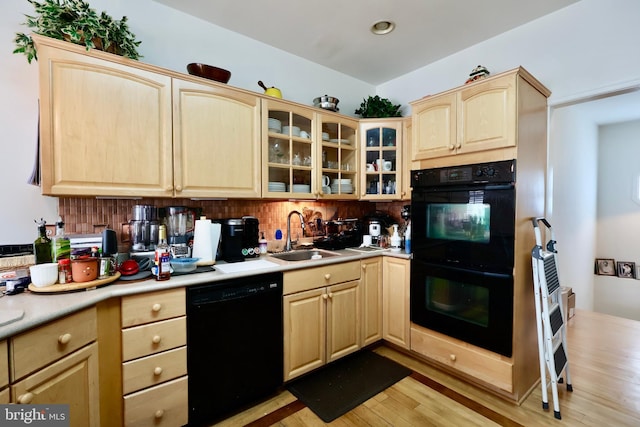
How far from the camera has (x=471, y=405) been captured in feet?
5.90

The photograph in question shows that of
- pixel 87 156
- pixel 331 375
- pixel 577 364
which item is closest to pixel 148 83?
pixel 87 156

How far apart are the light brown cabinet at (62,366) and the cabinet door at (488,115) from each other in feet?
7.92

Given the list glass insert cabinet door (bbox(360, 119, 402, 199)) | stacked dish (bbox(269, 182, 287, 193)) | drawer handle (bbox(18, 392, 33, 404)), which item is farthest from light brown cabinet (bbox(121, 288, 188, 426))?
glass insert cabinet door (bbox(360, 119, 402, 199))

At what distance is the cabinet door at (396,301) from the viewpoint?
2.32 m

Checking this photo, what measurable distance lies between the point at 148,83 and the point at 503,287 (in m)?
2.55

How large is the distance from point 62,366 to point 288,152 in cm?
184

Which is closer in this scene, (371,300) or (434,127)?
(434,127)

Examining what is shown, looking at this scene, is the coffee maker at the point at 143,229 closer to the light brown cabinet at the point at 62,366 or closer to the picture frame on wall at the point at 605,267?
the light brown cabinet at the point at 62,366

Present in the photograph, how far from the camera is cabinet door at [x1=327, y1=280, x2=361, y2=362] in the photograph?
2.12 meters

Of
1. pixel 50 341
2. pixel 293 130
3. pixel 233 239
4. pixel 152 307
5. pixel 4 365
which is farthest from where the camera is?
pixel 293 130

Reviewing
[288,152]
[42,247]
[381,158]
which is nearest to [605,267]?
[381,158]

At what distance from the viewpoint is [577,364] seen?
224 cm

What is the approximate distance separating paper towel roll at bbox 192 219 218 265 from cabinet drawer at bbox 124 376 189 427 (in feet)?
2.20

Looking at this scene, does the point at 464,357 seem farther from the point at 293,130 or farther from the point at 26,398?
the point at 26,398
